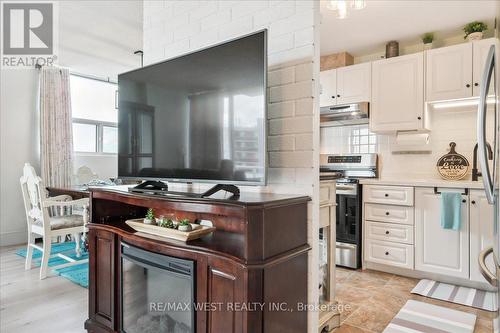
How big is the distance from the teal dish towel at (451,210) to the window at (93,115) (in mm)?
4862

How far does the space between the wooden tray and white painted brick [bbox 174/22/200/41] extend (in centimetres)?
129

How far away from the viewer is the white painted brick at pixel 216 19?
6.20 feet

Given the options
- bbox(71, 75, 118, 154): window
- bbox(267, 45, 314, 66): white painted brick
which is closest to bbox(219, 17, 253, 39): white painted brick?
bbox(267, 45, 314, 66): white painted brick

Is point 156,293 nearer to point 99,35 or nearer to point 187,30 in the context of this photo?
point 187,30

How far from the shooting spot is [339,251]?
131 inches

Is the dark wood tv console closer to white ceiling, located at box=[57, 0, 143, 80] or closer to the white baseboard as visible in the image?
white ceiling, located at box=[57, 0, 143, 80]

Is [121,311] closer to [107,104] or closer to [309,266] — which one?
[309,266]

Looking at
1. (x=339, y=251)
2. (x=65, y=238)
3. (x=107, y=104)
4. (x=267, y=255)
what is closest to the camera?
(x=267, y=255)

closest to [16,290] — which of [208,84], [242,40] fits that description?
[208,84]

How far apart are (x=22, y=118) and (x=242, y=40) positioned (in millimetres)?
3999

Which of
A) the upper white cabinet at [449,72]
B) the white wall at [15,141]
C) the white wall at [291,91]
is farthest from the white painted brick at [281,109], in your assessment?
the white wall at [15,141]

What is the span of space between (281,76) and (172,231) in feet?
3.24

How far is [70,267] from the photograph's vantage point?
319cm

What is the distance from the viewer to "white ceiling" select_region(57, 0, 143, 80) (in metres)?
3.00
